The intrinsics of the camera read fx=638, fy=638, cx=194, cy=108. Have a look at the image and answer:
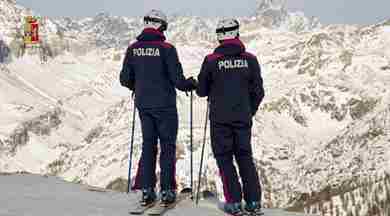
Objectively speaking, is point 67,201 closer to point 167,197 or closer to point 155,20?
point 167,197

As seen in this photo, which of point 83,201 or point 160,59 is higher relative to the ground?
point 160,59

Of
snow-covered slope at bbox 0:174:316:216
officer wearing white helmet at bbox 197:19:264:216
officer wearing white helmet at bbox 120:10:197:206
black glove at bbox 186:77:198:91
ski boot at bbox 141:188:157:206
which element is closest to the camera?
snow-covered slope at bbox 0:174:316:216

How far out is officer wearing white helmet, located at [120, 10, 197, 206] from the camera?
18.0 m

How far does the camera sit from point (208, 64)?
690 inches

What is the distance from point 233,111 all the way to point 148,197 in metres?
3.41

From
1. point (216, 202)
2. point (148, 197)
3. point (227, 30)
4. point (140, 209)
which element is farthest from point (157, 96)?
point (216, 202)

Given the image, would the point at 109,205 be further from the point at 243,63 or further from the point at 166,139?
the point at 243,63

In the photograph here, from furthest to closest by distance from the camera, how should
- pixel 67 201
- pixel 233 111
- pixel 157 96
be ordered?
1. pixel 157 96
2. pixel 67 201
3. pixel 233 111

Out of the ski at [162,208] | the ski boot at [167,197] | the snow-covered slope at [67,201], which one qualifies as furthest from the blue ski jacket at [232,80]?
the snow-covered slope at [67,201]

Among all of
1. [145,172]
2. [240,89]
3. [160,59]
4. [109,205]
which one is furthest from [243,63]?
[109,205]

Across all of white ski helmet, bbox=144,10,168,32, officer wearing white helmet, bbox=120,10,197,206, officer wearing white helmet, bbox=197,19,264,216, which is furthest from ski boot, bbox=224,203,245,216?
white ski helmet, bbox=144,10,168,32

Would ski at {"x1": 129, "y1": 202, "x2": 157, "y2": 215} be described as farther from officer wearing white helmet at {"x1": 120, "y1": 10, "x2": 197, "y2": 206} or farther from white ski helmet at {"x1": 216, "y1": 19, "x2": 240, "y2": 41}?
white ski helmet at {"x1": 216, "y1": 19, "x2": 240, "y2": 41}

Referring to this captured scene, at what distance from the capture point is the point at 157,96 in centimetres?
1802

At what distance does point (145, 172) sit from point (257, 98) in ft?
12.6
